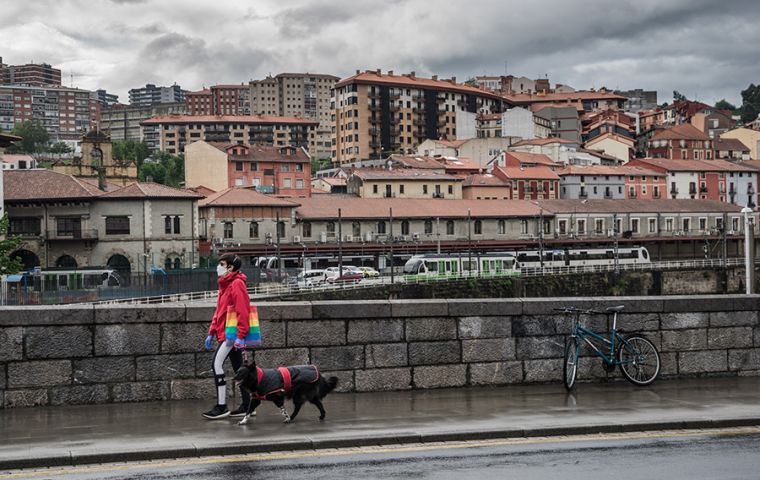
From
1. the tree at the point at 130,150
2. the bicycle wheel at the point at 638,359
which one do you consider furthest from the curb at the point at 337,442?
the tree at the point at 130,150

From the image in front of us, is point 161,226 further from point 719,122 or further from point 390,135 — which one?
point 719,122

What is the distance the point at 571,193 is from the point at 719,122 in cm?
6264

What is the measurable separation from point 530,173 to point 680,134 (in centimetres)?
3705

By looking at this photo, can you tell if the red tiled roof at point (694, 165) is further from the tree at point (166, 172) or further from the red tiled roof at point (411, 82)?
the tree at point (166, 172)

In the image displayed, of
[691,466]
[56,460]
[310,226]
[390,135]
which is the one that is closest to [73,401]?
[56,460]

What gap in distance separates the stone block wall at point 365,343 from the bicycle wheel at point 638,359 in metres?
0.36

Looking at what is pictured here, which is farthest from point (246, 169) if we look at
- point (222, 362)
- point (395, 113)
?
point (222, 362)

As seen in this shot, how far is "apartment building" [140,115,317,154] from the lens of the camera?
176625mm

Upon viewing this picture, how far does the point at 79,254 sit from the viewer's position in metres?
72.1

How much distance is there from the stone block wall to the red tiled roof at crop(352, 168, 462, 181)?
A: 90693mm

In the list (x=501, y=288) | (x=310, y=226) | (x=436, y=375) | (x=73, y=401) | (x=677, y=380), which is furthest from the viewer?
(x=310, y=226)

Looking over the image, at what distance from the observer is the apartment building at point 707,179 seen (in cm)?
12181

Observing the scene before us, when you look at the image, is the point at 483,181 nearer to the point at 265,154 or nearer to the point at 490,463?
the point at 265,154

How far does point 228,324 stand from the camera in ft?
34.8
